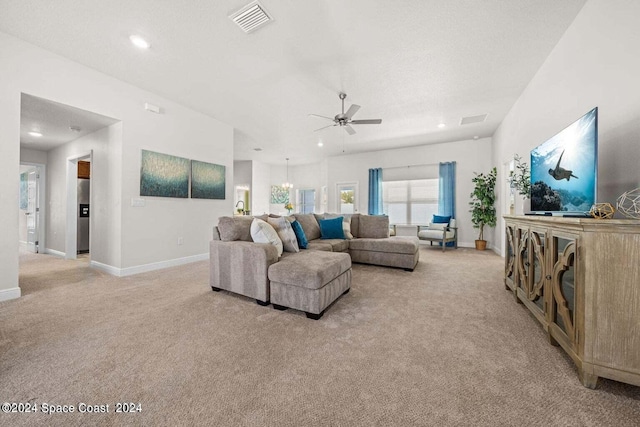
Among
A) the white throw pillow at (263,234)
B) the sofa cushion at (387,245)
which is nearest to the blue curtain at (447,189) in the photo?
the sofa cushion at (387,245)

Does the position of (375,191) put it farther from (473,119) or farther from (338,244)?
(338,244)

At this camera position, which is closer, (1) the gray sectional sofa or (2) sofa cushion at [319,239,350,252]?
(1) the gray sectional sofa

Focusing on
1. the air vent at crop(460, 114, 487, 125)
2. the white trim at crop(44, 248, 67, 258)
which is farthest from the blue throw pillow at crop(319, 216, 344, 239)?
the white trim at crop(44, 248, 67, 258)

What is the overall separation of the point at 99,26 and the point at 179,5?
3.16 feet

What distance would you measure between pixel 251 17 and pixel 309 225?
2.80 meters

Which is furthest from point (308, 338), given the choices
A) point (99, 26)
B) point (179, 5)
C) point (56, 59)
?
point (56, 59)

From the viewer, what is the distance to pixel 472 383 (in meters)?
1.26

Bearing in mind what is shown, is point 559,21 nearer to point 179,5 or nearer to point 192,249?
point 179,5

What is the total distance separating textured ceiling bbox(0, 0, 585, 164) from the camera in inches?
82.7

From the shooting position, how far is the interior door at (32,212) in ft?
16.9

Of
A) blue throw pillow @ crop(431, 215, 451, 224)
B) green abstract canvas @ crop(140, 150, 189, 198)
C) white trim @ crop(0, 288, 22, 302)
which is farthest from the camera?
blue throw pillow @ crop(431, 215, 451, 224)

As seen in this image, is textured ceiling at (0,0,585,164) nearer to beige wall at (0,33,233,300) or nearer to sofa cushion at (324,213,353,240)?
beige wall at (0,33,233,300)

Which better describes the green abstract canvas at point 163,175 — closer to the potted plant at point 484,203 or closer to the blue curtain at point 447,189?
the blue curtain at point 447,189

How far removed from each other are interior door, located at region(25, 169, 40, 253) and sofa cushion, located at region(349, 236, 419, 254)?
679 centimetres
